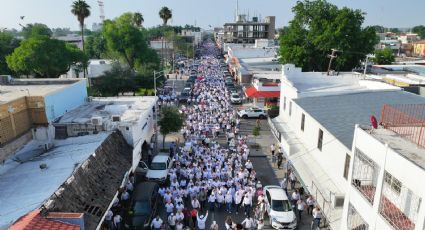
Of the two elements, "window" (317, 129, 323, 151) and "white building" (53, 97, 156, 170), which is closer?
"window" (317, 129, 323, 151)

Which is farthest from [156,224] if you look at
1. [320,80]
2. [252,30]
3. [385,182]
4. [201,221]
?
[252,30]

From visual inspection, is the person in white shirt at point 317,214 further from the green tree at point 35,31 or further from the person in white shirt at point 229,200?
the green tree at point 35,31

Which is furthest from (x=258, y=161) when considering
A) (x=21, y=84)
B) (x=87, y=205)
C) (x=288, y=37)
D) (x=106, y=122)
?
(x=288, y=37)

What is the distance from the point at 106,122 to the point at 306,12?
3285 cm

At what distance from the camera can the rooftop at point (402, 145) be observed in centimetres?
862

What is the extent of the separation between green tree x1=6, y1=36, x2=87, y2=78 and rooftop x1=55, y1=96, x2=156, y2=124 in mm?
15377

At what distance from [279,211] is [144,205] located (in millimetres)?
6397

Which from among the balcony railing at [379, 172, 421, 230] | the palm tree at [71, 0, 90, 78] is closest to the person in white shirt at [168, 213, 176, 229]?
the balcony railing at [379, 172, 421, 230]

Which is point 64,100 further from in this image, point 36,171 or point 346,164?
point 346,164

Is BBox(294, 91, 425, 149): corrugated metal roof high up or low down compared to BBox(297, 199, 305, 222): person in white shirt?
up

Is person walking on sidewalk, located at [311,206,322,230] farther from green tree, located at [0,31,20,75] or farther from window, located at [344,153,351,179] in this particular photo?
green tree, located at [0,31,20,75]

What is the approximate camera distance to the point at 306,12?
42.2m

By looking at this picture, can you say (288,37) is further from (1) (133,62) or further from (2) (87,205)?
(2) (87,205)

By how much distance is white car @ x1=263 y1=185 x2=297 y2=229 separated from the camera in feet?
48.4
